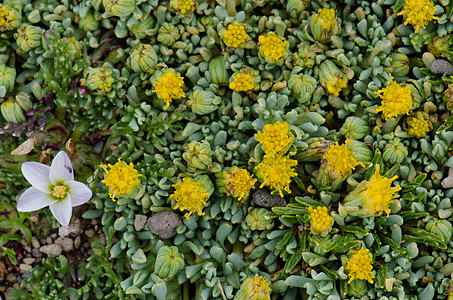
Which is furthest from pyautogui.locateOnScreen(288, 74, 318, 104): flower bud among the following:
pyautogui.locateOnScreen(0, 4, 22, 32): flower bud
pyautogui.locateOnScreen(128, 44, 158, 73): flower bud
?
pyautogui.locateOnScreen(0, 4, 22, 32): flower bud

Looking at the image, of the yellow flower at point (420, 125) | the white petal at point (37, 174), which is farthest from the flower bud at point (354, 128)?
the white petal at point (37, 174)

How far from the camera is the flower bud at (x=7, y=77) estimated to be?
3.85 m

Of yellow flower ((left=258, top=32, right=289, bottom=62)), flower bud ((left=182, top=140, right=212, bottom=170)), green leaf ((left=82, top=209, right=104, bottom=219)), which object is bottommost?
green leaf ((left=82, top=209, right=104, bottom=219))

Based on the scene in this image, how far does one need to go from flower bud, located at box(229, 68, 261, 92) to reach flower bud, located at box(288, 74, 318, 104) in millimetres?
326

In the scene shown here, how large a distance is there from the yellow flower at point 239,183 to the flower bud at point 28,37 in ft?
6.82

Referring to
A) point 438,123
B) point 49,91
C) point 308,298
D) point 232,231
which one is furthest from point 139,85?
point 438,123

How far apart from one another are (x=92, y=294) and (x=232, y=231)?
1432mm

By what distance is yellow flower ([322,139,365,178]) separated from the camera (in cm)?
340

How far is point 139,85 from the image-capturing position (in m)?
4.01

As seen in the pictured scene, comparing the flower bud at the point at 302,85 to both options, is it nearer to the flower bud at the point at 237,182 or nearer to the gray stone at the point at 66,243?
the flower bud at the point at 237,182

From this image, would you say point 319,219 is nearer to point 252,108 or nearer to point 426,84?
point 252,108

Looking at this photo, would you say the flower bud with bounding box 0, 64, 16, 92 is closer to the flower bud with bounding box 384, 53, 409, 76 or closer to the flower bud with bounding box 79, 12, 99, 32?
the flower bud with bounding box 79, 12, 99, 32

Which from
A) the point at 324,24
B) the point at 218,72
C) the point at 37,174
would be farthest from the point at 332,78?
the point at 37,174

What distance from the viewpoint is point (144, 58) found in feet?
12.3
